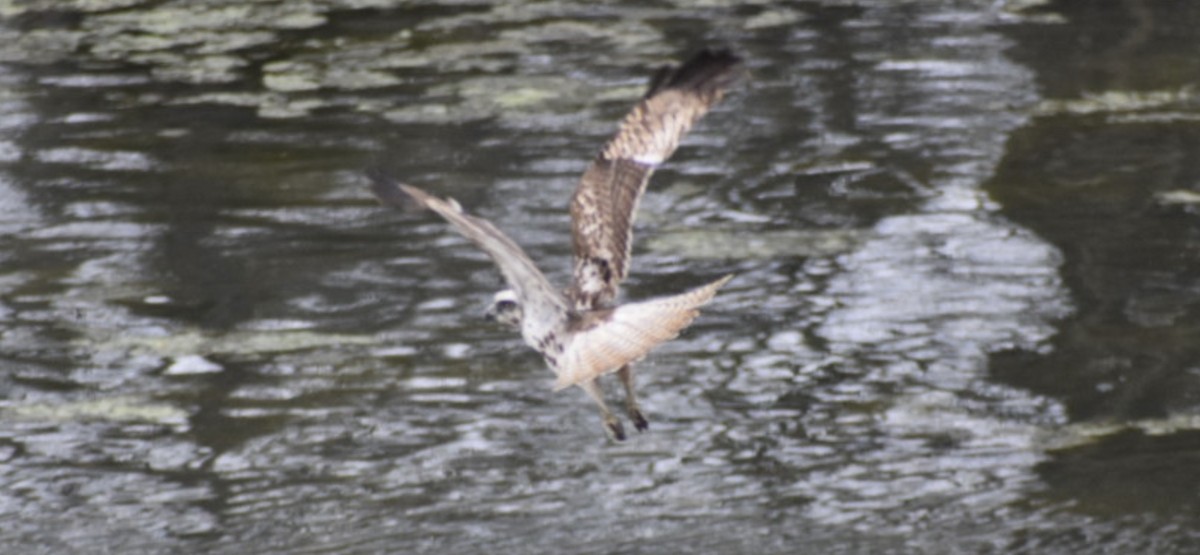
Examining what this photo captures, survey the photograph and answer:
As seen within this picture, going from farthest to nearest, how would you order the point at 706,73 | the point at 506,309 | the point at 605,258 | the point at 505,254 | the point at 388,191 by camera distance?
the point at 706,73
the point at 605,258
the point at 506,309
the point at 388,191
the point at 505,254

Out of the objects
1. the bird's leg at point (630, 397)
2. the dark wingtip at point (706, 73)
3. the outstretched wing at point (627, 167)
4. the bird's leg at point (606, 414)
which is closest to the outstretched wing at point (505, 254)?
the outstretched wing at point (627, 167)

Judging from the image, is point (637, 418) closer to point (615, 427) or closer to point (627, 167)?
point (615, 427)

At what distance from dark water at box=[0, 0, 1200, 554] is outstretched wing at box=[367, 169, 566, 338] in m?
0.82

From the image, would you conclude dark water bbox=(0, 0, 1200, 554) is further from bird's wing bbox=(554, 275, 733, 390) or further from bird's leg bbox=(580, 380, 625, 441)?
bird's wing bbox=(554, 275, 733, 390)

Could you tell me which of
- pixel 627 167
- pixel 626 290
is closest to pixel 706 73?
pixel 627 167

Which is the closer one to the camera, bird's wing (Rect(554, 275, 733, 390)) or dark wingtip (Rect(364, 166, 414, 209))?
bird's wing (Rect(554, 275, 733, 390))

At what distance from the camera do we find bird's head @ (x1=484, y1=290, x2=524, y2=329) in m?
4.19

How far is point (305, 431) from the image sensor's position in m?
5.48

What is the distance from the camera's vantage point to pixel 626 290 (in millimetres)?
6340

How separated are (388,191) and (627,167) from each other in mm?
662

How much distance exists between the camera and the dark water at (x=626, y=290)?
5.01 meters

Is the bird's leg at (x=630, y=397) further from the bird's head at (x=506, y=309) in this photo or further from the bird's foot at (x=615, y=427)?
the bird's head at (x=506, y=309)

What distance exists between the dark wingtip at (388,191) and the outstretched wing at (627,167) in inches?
17.8

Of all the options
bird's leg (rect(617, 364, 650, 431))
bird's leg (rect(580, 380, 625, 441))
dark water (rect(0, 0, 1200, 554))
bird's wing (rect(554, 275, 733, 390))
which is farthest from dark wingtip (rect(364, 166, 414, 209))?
dark water (rect(0, 0, 1200, 554))
